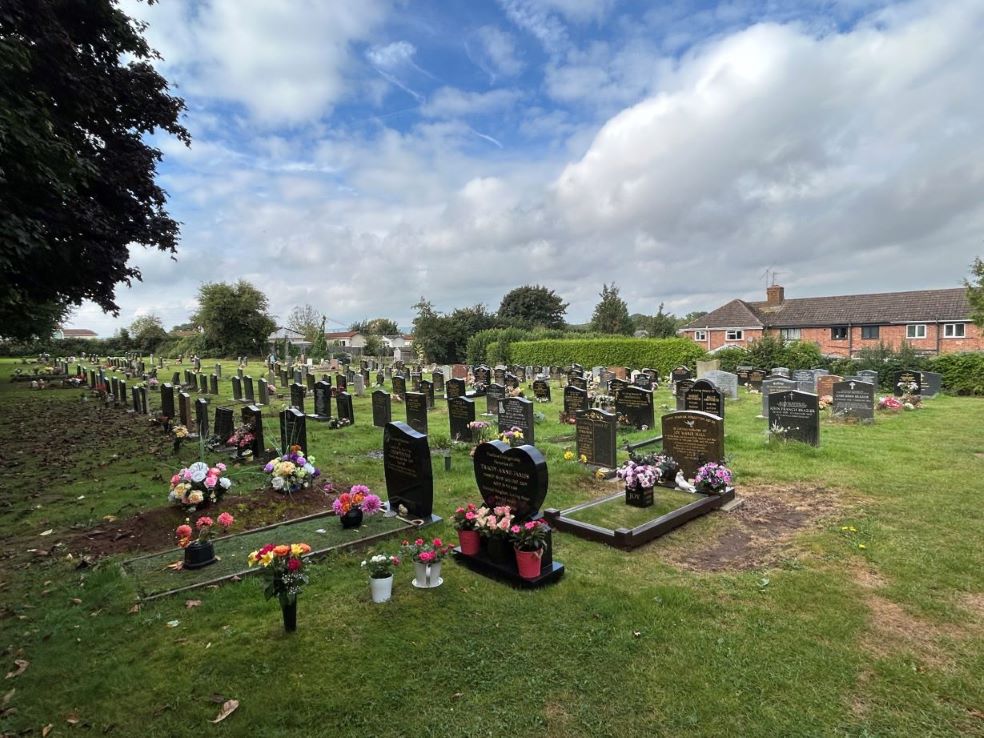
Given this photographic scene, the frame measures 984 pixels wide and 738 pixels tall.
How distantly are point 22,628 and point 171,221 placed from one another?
39.1 feet

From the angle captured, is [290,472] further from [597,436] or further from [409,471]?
[597,436]

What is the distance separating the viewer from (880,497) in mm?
7566

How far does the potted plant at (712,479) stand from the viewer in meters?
7.39

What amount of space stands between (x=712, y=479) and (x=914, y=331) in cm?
A: 4120

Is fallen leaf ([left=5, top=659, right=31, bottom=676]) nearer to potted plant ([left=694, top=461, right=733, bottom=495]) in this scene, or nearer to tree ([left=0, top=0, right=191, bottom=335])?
tree ([left=0, top=0, right=191, bottom=335])

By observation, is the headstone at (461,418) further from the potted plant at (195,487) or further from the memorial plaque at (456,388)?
the potted plant at (195,487)

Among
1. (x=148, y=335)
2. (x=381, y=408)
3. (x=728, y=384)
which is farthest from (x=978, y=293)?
(x=148, y=335)

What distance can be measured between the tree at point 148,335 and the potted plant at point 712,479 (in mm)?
76692

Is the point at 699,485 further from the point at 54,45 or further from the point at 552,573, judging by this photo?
the point at 54,45

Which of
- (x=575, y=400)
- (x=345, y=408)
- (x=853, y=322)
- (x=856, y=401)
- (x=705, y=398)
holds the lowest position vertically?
(x=856, y=401)

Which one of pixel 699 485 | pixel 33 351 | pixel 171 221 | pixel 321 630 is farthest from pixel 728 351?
pixel 33 351

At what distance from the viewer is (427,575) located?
16.5ft

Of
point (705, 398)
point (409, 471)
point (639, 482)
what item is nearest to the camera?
point (409, 471)

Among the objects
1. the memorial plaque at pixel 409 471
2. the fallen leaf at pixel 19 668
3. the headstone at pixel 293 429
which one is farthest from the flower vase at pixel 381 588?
the headstone at pixel 293 429
